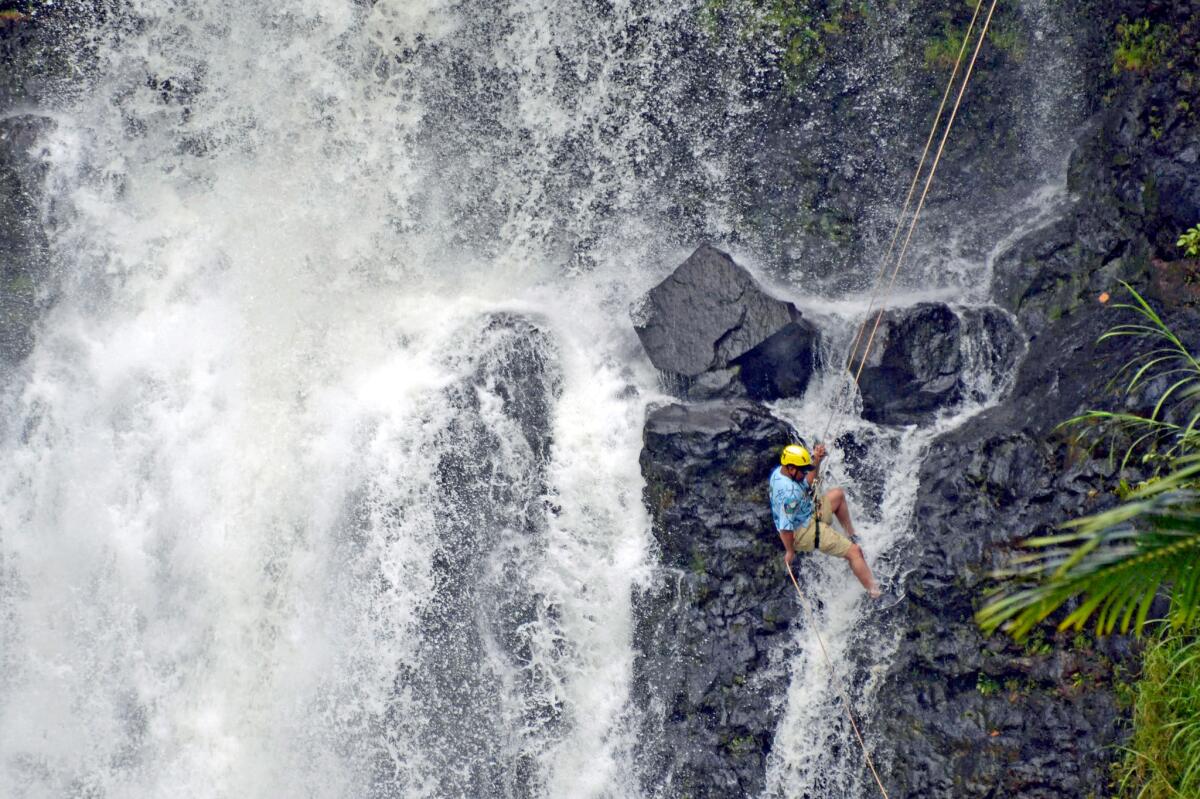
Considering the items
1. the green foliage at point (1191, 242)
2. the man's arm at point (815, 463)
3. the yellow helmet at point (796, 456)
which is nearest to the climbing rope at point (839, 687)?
the man's arm at point (815, 463)

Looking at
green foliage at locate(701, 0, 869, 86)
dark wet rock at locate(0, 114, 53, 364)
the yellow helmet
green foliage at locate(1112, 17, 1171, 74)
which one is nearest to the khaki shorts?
the yellow helmet

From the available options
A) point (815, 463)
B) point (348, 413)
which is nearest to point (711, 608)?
point (815, 463)

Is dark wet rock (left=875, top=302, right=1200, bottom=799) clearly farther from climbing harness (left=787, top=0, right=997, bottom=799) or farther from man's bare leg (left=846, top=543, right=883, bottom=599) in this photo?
climbing harness (left=787, top=0, right=997, bottom=799)

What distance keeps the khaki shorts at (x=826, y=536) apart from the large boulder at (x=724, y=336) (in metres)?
1.31

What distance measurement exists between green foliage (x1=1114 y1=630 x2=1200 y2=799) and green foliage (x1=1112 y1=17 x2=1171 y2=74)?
462cm

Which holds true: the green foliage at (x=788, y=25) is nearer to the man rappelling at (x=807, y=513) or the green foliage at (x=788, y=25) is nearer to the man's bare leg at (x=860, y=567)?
the man rappelling at (x=807, y=513)

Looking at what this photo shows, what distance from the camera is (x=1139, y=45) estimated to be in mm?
8586

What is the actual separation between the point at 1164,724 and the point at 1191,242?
3392 millimetres

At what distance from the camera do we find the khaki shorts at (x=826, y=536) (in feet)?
26.7

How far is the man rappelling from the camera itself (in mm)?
7969

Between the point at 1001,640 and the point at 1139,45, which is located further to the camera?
the point at 1139,45

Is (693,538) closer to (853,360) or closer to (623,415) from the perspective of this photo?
(623,415)

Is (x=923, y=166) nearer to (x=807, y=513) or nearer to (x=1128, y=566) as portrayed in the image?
(x=807, y=513)

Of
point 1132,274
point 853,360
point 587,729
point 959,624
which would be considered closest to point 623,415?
point 853,360
